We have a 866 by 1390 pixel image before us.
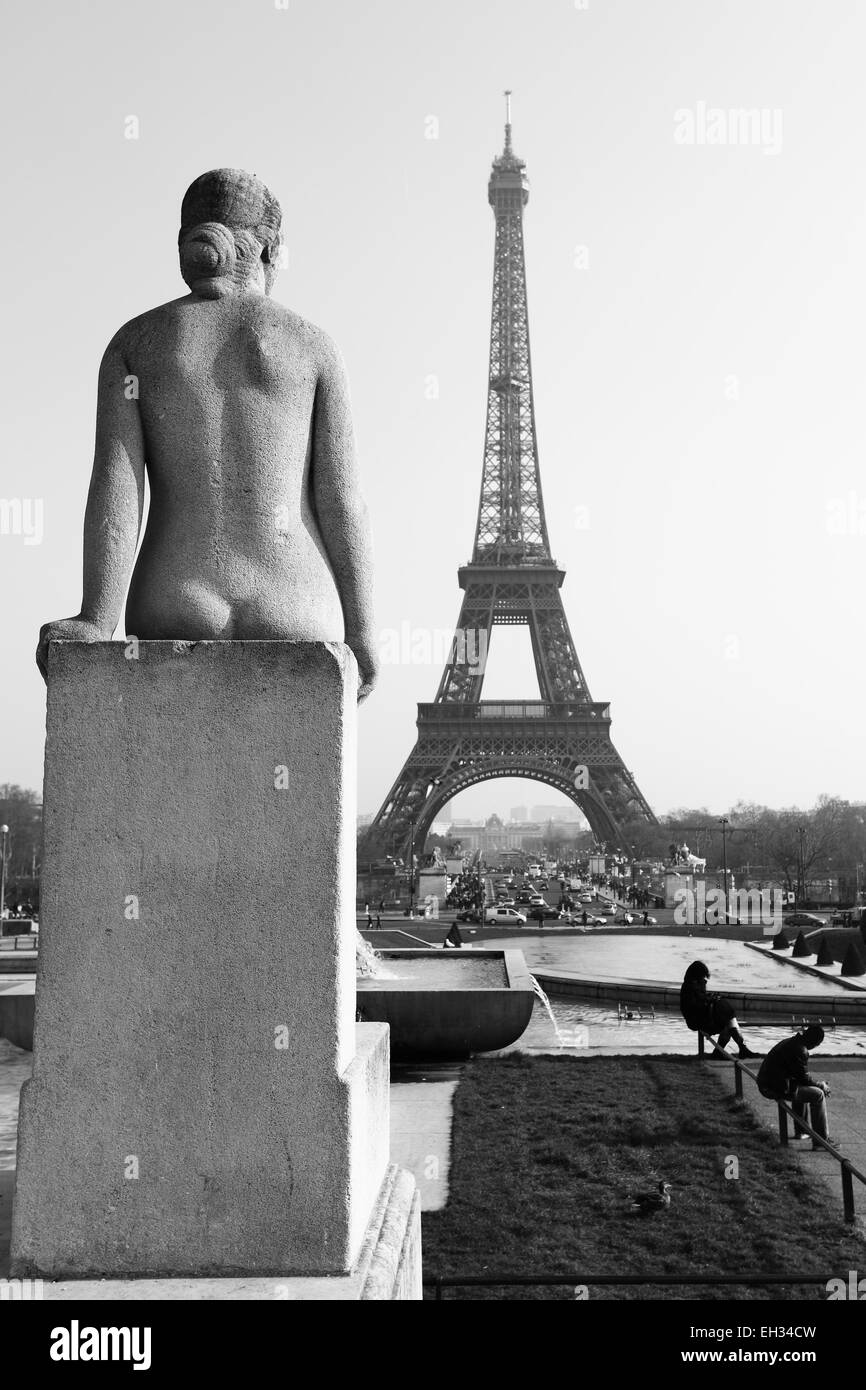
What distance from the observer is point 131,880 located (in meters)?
3.76

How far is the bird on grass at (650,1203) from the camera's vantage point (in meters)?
8.05

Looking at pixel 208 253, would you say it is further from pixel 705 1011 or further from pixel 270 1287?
pixel 705 1011

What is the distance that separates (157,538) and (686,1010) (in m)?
12.6

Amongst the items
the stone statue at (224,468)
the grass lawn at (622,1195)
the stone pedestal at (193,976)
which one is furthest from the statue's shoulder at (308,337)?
the grass lawn at (622,1195)

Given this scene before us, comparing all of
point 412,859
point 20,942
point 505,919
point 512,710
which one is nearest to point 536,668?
point 512,710

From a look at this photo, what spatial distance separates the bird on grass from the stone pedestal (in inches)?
190

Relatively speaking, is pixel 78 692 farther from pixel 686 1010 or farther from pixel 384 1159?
pixel 686 1010

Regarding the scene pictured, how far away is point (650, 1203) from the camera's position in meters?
8.07

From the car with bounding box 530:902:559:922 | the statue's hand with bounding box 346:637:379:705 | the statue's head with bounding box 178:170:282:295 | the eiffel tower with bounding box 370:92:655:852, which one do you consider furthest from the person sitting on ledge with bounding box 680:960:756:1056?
the eiffel tower with bounding box 370:92:655:852

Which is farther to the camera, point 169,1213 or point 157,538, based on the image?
point 157,538

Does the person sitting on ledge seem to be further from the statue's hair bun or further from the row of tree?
the row of tree

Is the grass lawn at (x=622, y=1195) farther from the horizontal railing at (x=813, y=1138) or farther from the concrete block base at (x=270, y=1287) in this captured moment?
the concrete block base at (x=270, y=1287)

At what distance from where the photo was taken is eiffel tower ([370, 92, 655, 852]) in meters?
78.4

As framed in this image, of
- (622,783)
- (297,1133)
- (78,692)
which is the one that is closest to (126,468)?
(78,692)
